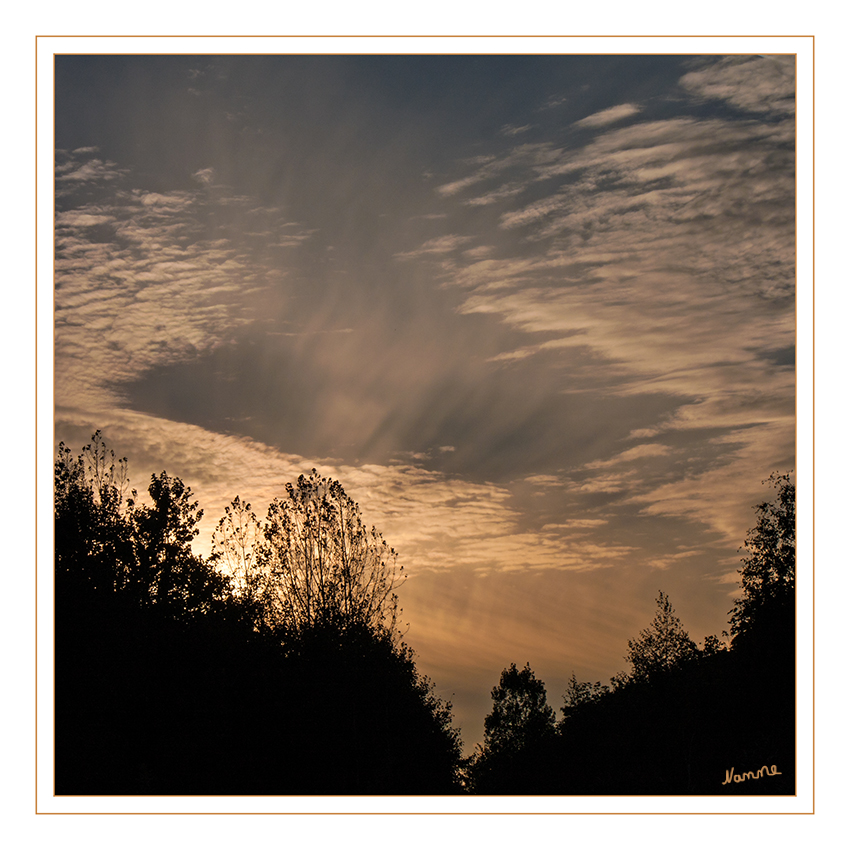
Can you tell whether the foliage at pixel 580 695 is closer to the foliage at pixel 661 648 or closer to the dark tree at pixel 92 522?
the foliage at pixel 661 648

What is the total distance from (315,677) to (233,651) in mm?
2181

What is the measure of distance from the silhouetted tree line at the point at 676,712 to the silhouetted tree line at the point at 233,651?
6.37 ft

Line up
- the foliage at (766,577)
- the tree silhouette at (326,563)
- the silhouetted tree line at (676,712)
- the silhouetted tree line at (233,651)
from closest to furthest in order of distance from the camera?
the silhouetted tree line at (676,712) < the silhouetted tree line at (233,651) < the foliage at (766,577) < the tree silhouette at (326,563)

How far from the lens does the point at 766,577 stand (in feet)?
58.0

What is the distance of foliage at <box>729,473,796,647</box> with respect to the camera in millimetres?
16438

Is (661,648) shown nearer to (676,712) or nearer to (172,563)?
(676,712)

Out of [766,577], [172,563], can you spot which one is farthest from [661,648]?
[172,563]

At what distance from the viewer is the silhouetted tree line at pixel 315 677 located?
1527 centimetres

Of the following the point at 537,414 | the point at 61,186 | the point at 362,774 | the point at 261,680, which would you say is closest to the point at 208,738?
the point at 261,680

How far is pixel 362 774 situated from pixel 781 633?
9971 mm
